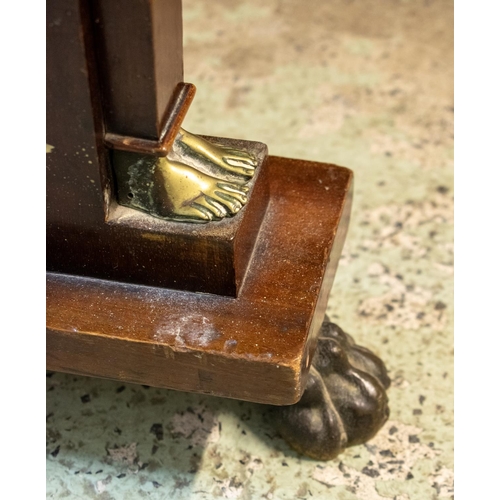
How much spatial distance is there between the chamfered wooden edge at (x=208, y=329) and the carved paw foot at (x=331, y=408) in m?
0.10

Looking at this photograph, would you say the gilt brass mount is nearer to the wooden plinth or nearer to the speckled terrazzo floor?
the wooden plinth

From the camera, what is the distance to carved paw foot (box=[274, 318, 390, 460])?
1.28 metres

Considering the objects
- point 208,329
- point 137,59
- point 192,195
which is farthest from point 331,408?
point 137,59

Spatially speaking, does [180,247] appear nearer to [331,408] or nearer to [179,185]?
[179,185]

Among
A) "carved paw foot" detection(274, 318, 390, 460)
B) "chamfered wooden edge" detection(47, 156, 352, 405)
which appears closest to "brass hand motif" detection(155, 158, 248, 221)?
"chamfered wooden edge" detection(47, 156, 352, 405)

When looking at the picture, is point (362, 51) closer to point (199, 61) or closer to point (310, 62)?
point (310, 62)

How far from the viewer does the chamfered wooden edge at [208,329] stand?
42.7 inches

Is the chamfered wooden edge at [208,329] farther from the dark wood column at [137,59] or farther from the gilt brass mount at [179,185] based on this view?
the dark wood column at [137,59]

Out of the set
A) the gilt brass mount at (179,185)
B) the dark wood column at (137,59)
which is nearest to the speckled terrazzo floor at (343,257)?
the gilt brass mount at (179,185)

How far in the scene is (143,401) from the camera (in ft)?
4.50

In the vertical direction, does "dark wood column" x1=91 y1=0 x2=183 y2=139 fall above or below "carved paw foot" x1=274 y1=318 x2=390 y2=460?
above

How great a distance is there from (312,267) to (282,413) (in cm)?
24

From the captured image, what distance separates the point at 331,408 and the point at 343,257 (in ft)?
1.31

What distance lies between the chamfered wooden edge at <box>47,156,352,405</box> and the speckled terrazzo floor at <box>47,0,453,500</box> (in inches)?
8.2
